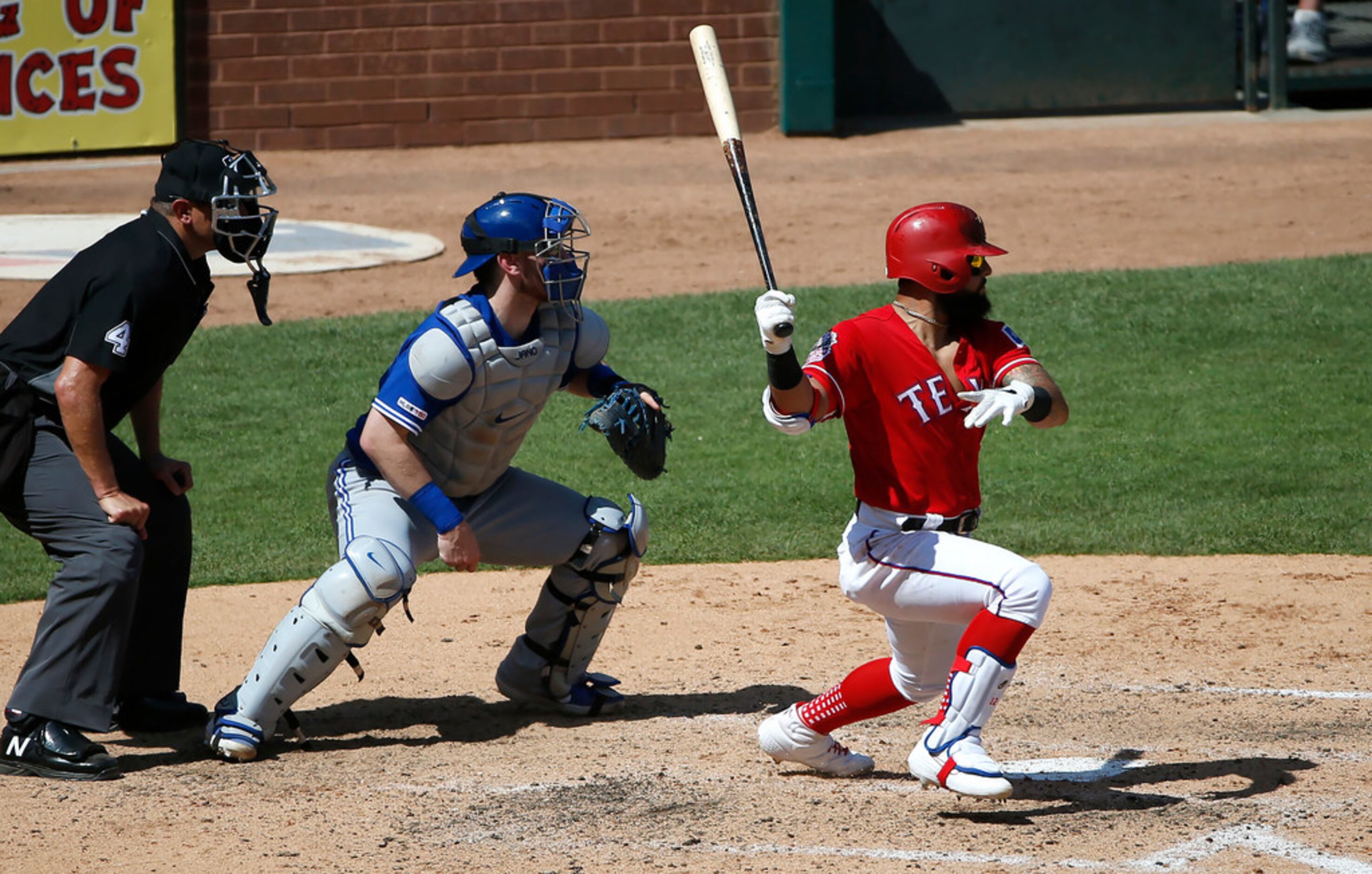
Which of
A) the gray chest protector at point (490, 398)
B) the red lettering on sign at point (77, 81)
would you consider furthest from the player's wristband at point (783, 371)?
the red lettering on sign at point (77, 81)

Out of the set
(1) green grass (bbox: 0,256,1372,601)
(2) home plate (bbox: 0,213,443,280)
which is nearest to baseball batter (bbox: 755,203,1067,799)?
(1) green grass (bbox: 0,256,1372,601)

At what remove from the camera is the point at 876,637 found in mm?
5809

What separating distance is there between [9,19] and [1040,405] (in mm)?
13440

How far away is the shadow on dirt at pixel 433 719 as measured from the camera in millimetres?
4781

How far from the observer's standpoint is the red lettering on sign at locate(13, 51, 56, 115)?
14898mm

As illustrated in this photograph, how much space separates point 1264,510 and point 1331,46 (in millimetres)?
11579

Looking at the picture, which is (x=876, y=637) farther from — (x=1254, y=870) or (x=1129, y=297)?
(x=1129, y=297)

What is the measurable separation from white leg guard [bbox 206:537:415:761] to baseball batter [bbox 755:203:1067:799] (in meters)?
1.20

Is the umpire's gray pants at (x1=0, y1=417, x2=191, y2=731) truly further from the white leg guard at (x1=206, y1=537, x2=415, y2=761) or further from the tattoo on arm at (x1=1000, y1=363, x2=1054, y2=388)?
the tattoo on arm at (x1=1000, y1=363, x2=1054, y2=388)

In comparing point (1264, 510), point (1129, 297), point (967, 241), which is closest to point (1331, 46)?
point (1129, 297)

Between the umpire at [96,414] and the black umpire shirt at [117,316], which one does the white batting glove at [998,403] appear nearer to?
the umpire at [96,414]

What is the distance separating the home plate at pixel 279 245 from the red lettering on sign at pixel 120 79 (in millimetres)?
2315

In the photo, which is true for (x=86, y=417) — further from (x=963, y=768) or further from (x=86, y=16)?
(x=86, y=16)

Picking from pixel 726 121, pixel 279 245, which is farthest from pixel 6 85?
pixel 726 121
